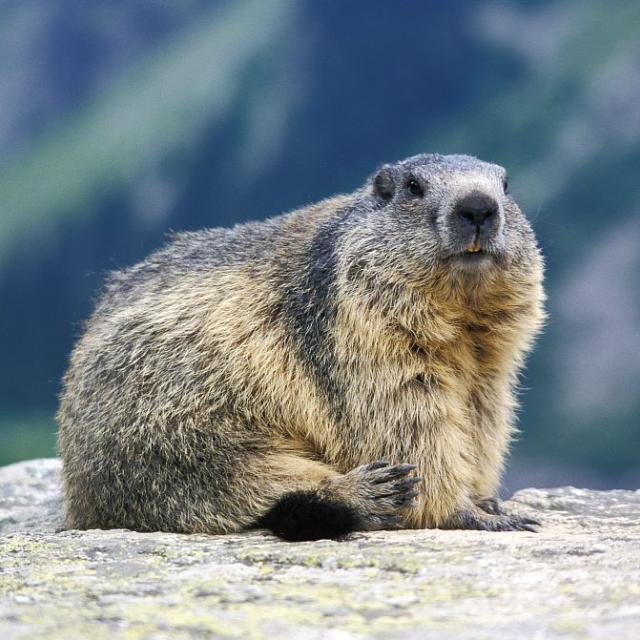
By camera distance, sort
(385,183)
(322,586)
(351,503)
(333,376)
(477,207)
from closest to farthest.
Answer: (322,586) → (351,503) → (477,207) → (333,376) → (385,183)

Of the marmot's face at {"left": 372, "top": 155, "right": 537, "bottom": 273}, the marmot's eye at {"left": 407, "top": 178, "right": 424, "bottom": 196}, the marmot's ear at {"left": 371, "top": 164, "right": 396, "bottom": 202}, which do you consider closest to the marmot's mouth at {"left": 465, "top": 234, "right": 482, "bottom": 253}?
the marmot's face at {"left": 372, "top": 155, "right": 537, "bottom": 273}

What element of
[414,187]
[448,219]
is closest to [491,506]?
[448,219]

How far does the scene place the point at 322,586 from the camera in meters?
4.46

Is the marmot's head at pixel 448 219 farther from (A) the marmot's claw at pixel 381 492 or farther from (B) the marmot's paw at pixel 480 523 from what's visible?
(B) the marmot's paw at pixel 480 523

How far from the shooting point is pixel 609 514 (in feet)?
25.0

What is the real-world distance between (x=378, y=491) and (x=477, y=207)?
5.55ft

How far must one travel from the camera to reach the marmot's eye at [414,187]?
6582 mm

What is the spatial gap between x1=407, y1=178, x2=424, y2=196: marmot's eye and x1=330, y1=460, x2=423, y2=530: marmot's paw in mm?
1683

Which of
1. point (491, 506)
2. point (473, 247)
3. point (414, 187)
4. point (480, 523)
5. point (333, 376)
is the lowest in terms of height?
point (480, 523)

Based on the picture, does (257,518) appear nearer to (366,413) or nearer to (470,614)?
(366,413)

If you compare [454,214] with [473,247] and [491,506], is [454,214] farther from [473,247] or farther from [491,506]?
[491,506]

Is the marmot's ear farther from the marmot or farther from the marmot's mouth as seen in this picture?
the marmot's mouth

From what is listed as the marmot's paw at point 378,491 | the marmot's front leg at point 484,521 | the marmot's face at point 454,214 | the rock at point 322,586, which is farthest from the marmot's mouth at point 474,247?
the rock at point 322,586

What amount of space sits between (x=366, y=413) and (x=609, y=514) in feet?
7.87
